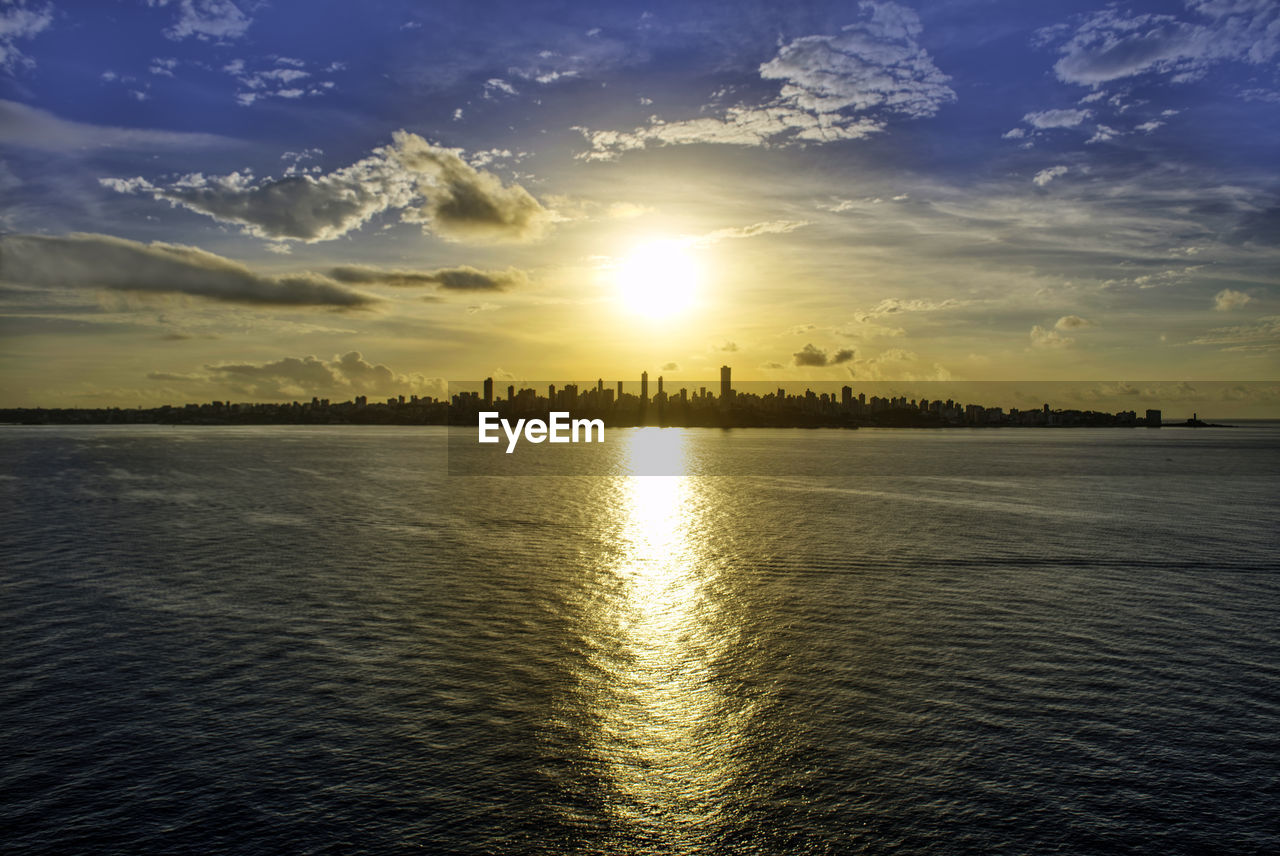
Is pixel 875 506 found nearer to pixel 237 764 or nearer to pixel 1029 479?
pixel 1029 479

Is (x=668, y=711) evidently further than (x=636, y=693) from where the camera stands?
No

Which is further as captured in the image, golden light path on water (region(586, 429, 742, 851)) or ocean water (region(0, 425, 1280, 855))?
golden light path on water (region(586, 429, 742, 851))

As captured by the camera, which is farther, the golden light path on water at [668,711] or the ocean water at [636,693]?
the golden light path on water at [668,711]
